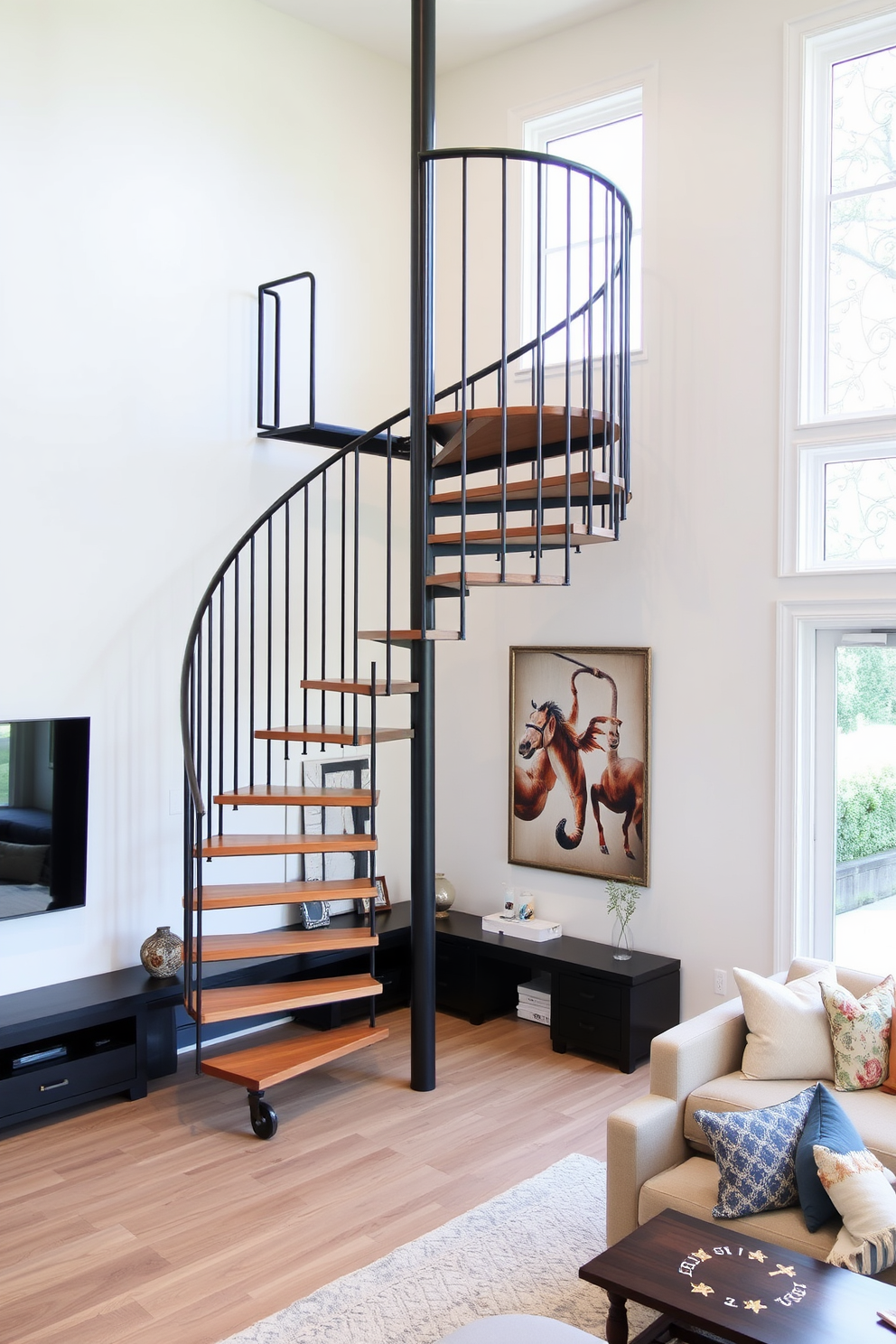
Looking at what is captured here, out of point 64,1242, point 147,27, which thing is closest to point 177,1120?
point 64,1242

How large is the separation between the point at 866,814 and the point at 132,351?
3694 mm

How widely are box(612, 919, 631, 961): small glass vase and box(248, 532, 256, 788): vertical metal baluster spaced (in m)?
1.88

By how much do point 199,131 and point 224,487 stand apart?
161cm

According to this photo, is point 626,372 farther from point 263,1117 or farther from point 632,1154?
point 263,1117

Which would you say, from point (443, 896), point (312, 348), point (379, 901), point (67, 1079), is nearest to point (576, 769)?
point (443, 896)

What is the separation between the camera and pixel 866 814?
14.8ft

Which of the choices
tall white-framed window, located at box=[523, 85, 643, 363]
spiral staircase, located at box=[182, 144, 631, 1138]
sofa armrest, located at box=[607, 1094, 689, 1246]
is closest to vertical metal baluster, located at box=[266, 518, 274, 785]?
spiral staircase, located at box=[182, 144, 631, 1138]

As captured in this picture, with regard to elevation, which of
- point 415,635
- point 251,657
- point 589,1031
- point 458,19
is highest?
point 458,19

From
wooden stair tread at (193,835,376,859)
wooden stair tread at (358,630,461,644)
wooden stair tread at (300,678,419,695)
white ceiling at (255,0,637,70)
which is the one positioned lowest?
wooden stair tread at (193,835,376,859)

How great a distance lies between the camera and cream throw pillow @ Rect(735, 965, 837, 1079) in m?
3.32

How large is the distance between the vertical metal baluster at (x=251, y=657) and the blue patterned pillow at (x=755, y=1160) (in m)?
2.58

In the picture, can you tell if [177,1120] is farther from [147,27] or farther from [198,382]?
[147,27]

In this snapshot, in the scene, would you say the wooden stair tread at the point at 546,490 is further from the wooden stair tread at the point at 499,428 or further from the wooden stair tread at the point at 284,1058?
the wooden stair tread at the point at 284,1058

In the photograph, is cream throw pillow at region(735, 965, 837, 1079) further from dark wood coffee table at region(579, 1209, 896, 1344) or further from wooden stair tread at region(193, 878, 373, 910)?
wooden stair tread at region(193, 878, 373, 910)
